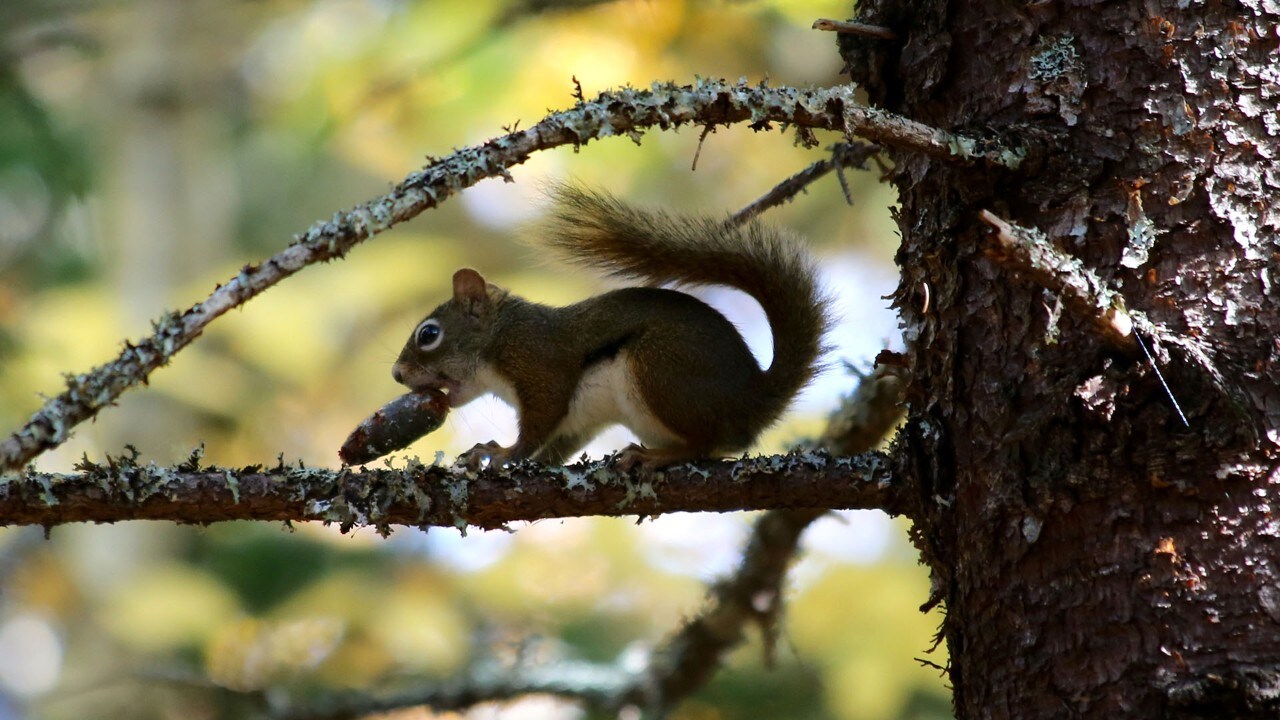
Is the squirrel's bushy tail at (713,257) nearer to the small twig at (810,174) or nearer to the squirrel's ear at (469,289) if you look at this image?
the small twig at (810,174)

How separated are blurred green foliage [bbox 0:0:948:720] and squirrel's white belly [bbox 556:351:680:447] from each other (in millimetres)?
539

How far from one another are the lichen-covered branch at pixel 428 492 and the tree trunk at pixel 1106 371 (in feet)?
0.54

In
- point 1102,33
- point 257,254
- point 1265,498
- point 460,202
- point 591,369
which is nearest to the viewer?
point 1265,498

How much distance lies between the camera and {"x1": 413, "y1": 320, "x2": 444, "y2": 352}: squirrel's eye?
11.4ft

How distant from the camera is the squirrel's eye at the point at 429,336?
347 centimetres

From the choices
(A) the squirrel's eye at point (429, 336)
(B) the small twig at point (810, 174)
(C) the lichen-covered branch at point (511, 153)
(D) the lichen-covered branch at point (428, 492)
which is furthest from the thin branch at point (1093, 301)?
(A) the squirrel's eye at point (429, 336)

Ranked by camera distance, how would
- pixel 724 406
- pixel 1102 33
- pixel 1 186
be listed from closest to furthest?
pixel 1102 33, pixel 724 406, pixel 1 186

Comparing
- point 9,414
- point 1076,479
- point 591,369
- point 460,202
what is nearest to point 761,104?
point 1076,479

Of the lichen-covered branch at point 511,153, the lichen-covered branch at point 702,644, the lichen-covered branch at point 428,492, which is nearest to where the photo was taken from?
the lichen-covered branch at point 511,153

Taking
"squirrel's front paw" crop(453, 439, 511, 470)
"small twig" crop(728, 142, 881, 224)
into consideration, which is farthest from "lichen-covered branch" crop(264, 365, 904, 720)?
"small twig" crop(728, 142, 881, 224)

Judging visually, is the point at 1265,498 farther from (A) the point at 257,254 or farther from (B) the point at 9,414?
(A) the point at 257,254

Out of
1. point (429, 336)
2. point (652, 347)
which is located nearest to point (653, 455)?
point (652, 347)

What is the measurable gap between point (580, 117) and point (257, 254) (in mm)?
6379

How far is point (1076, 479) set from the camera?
157cm
